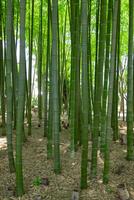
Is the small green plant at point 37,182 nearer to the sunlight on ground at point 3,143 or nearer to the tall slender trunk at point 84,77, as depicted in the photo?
the tall slender trunk at point 84,77

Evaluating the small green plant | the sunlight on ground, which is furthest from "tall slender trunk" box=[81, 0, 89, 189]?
the sunlight on ground

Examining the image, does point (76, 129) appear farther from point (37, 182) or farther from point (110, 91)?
point (110, 91)

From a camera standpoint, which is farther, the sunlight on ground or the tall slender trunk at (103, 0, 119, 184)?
the sunlight on ground

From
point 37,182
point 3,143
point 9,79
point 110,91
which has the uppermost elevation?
point 9,79

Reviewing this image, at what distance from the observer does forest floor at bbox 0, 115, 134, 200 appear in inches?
188

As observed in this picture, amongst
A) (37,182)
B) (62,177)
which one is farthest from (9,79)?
(62,177)

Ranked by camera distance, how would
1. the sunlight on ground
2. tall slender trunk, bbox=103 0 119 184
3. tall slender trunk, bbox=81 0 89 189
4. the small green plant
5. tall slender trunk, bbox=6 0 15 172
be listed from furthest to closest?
the sunlight on ground, the small green plant, tall slender trunk, bbox=103 0 119 184, tall slender trunk, bbox=6 0 15 172, tall slender trunk, bbox=81 0 89 189

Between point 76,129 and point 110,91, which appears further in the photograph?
point 76,129

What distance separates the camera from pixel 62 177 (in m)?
5.16

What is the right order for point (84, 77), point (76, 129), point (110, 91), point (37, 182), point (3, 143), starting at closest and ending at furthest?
point (84, 77) → point (110, 91) → point (37, 182) → point (76, 129) → point (3, 143)

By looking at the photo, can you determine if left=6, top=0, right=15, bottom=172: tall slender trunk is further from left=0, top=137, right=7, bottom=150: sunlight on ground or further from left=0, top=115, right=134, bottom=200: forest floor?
left=0, top=137, right=7, bottom=150: sunlight on ground

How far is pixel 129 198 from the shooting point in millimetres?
4777

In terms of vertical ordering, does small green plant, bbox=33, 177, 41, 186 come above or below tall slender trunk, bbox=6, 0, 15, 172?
below

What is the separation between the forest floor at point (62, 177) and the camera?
4.78 metres
